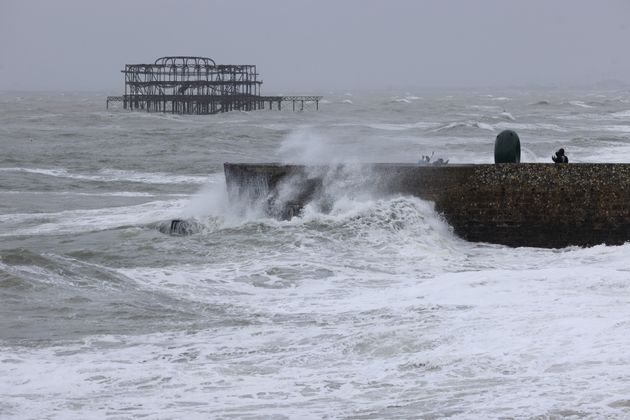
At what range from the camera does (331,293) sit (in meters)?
11.3

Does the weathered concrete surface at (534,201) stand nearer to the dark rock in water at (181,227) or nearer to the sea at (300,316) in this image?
the sea at (300,316)

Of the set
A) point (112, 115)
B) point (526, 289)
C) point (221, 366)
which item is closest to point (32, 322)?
point (221, 366)

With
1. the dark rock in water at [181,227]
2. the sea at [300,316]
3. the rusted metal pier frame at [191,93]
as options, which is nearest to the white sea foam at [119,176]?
the sea at [300,316]

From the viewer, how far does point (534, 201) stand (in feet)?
47.5

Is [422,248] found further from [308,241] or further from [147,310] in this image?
[147,310]

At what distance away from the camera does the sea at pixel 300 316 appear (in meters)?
7.60

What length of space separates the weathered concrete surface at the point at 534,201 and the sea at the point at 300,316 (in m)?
0.26

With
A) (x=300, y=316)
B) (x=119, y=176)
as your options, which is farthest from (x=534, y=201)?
(x=119, y=176)

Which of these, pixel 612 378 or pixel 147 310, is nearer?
pixel 612 378

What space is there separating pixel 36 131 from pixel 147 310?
3650 centimetres

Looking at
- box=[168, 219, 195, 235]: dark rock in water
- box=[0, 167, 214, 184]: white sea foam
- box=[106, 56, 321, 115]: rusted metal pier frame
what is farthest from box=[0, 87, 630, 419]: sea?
box=[106, 56, 321, 115]: rusted metal pier frame

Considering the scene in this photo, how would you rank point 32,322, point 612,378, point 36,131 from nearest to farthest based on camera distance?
point 612,378, point 32,322, point 36,131

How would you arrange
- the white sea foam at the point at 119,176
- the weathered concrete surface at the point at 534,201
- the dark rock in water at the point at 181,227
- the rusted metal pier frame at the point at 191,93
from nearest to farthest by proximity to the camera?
1. the weathered concrete surface at the point at 534,201
2. the dark rock in water at the point at 181,227
3. the white sea foam at the point at 119,176
4. the rusted metal pier frame at the point at 191,93

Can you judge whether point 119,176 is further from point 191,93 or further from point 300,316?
point 191,93
